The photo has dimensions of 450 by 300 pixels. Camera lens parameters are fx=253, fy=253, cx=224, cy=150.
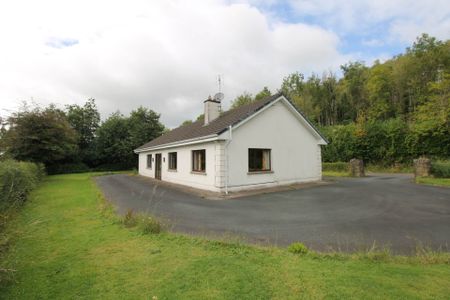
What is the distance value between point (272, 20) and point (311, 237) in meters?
10.5

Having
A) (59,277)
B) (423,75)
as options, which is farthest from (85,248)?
(423,75)

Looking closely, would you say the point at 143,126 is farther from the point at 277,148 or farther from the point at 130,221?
the point at 130,221

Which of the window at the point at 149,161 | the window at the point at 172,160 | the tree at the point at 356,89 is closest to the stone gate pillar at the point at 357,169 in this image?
the window at the point at 172,160

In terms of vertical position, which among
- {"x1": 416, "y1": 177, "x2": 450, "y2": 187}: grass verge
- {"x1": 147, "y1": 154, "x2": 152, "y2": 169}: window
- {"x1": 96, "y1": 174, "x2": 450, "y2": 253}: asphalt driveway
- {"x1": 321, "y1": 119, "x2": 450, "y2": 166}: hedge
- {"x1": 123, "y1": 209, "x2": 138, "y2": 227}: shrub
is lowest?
{"x1": 96, "y1": 174, "x2": 450, "y2": 253}: asphalt driveway

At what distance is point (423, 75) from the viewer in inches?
1208

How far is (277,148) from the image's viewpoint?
14.0 metres

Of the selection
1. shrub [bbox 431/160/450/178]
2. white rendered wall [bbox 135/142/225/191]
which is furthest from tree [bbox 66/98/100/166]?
shrub [bbox 431/160/450/178]

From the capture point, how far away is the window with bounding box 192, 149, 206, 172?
13483mm

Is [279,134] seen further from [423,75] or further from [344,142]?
[423,75]

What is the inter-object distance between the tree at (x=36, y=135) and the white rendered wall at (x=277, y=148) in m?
18.1

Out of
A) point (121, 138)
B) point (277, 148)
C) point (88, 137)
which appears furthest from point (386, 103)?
point (88, 137)

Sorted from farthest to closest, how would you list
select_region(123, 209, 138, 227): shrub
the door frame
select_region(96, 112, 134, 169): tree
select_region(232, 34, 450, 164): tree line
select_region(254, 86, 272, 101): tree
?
select_region(254, 86, 272, 101): tree
select_region(96, 112, 134, 169): tree
select_region(232, 34, 450, 164): tree line
the door frame
select_region(123, 209, 138, 227): shrub

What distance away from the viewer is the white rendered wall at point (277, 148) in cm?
1232

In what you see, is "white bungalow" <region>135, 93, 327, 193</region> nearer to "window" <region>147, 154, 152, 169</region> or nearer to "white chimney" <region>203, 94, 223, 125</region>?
"white chimney" <region>203, 94, 223, 125</region>
